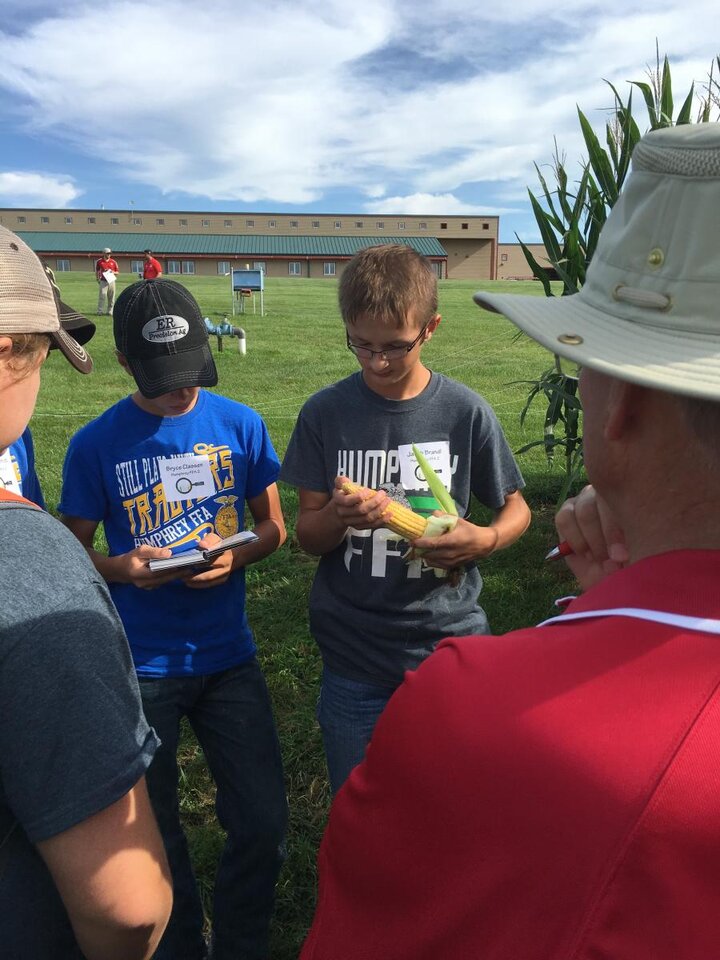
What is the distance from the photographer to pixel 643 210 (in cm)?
89

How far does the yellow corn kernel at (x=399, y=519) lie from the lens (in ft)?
7.28

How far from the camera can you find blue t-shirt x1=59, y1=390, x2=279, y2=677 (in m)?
2.41

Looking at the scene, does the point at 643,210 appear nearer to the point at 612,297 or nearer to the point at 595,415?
the point at 612,297

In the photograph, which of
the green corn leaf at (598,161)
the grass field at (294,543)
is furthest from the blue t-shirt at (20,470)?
the green corn leaf at (598,161)

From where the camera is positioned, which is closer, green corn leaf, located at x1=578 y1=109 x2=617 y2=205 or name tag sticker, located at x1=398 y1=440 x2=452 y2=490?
name tag sticker, located at x1=398 y1=440 x2=452 y2=490

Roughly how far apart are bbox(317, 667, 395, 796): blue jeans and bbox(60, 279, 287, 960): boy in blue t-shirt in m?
0.24

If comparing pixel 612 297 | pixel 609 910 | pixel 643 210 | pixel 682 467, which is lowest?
pixel 609 910

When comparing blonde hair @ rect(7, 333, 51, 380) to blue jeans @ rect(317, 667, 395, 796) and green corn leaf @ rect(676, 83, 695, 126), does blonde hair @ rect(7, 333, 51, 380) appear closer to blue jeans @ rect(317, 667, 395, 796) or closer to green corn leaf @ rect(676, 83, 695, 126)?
blue jeans @ rect(317, 667, 395, 796)

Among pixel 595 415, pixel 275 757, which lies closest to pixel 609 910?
pixel 595 415

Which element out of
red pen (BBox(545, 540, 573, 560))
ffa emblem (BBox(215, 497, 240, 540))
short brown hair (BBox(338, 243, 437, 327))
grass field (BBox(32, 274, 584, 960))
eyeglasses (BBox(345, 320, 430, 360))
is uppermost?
short brown hair (BBox(338, 243, 437, 327))

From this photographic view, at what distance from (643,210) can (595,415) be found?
10.1 inches

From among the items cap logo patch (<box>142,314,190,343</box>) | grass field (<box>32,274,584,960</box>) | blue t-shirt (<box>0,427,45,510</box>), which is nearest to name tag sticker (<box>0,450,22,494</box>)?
blue t-shirt (<box>0,427,45,510</box>)

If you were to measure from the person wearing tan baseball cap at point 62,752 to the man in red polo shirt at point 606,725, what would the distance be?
0.37 metres

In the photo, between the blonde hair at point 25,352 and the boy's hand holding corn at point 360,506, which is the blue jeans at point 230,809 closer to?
the boy's hand holding corn at point 360,506
